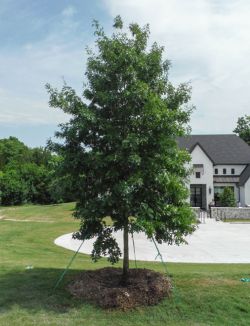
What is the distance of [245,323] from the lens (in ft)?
27.1

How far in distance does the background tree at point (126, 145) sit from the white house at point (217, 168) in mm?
32810

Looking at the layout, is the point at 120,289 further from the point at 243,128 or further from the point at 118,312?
the point at 243,128

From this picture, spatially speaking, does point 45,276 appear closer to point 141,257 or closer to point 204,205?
point 141,257

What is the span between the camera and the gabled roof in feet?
154

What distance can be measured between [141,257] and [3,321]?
409 inches

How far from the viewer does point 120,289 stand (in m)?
9.21

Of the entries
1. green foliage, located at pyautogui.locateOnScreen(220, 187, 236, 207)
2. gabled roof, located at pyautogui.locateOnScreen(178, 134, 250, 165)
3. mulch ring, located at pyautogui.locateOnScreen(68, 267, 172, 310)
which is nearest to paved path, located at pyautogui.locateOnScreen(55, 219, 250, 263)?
mulch ring, located at pyautogui.locateOnScreen(68, 267, 172, 310)

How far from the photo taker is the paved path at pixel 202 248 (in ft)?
59.4

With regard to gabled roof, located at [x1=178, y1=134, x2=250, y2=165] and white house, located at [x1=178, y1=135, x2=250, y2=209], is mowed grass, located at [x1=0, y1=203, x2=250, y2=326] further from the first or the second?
gabled roof, located at [x1=178, y1=134, x2=250, y2=165]

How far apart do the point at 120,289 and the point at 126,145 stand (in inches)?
125

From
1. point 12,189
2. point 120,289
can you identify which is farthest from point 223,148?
point 120,289

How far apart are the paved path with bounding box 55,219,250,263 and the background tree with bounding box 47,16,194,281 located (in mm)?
8678

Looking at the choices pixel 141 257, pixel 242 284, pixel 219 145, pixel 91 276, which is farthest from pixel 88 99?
pixel 219 145

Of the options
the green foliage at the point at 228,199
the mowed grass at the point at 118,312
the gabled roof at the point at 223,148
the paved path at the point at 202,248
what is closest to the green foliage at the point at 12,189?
the gabled roof at the point at 223,148
